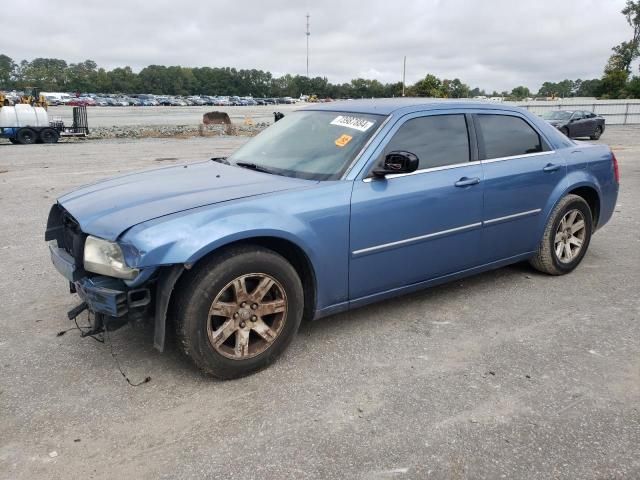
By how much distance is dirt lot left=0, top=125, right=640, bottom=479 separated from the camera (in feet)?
8.19

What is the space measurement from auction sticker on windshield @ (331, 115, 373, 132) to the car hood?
628 mm

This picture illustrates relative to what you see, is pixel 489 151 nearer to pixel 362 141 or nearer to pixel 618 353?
pixel 362 141

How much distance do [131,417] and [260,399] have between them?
2.22 feet

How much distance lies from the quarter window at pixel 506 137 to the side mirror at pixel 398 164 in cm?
103

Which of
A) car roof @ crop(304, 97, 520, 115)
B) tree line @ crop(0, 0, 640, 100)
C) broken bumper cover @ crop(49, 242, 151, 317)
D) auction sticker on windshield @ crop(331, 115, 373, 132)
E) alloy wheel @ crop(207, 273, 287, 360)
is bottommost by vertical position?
alloy wheel @ crop(207, 273, 287, 360)

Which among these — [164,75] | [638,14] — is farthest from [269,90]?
[638,14]

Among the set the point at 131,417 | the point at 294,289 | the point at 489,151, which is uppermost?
the point at 489,151

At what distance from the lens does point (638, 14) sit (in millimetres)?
78750

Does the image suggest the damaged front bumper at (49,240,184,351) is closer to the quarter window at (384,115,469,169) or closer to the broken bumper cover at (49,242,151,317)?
the broken bumper cover at (49,242,151,317)


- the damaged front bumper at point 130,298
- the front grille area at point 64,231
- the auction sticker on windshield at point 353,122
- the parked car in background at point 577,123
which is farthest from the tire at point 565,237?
the parked car in background at point 577,123

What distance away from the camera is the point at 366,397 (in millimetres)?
3018

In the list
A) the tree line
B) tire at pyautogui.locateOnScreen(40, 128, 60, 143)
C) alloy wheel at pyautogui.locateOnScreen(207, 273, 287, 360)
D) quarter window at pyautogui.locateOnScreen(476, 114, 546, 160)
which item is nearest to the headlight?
alloy wheel at pyautogui.locateOnScreen(207, 273, 287, 360)

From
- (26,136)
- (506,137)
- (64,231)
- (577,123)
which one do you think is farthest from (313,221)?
(577,123)

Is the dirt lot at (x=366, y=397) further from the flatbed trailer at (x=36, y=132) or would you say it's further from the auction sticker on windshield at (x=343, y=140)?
the flatbed trailer at (x=36, y=132)
